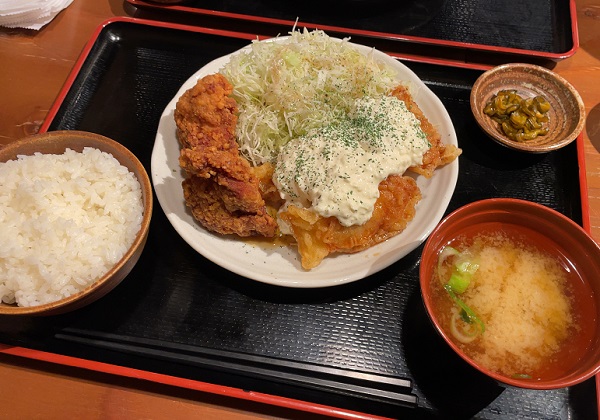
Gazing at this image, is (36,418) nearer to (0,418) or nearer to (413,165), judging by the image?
(0,418)

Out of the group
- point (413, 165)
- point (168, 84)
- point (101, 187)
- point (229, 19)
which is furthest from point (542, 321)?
point (229, 19)

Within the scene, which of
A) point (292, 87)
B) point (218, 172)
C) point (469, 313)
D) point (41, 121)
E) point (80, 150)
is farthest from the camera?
point (41, 121)

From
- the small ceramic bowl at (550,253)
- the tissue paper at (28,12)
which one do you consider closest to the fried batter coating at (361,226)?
the small ceramic bowl at (550,253)

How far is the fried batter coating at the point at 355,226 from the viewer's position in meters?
2.15

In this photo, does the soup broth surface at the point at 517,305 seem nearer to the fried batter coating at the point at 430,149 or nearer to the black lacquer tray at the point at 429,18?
the fried batter coating at the point at 430,149

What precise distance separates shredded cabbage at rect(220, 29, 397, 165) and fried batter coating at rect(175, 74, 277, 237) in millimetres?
302

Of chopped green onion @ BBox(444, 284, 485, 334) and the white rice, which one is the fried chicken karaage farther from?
chopped green onion @ BBox(444, 284, 485, 334)

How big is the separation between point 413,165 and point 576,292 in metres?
0.96

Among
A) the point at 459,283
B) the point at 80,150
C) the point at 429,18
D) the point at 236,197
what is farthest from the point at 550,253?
the point at 80,150

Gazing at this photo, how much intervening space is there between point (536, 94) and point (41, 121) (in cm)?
328

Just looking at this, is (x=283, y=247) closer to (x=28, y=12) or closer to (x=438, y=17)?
(x=438, y=17)

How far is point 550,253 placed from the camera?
200 cm

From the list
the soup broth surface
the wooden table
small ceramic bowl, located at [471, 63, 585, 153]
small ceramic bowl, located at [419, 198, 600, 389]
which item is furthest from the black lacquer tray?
the soup broth surface

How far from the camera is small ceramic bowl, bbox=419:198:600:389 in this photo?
1.70 m
